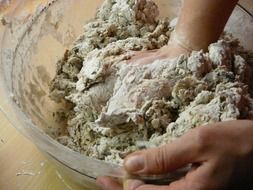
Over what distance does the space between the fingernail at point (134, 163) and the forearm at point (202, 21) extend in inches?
10.2

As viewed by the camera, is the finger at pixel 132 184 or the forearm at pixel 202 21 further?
the forearm at pixel 202 21

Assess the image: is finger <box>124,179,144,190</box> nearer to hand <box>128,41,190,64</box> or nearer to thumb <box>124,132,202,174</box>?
thumb <box>124,132,202,174</box>

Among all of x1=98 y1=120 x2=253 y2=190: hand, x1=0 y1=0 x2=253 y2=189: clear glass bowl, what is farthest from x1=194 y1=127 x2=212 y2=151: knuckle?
x1=0 y1=0 x2=253 y2=189: clear glass bowl

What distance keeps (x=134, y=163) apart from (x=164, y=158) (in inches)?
1.6

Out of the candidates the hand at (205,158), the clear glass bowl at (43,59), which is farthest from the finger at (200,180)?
the clear glass bowl at (43,59)

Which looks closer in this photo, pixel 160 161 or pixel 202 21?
pixel 160 161

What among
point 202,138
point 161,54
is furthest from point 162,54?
point 202,138

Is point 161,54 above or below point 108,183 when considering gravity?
above

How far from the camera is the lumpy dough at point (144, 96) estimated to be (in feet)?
2.48

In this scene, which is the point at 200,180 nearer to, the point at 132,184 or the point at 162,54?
the point at 132,184

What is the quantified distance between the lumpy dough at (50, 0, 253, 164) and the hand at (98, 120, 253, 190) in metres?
0.05

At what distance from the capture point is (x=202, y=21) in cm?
80

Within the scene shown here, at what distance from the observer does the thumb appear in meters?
0.65

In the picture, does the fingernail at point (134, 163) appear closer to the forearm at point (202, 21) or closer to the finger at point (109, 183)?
the finger at point (109, 183)
